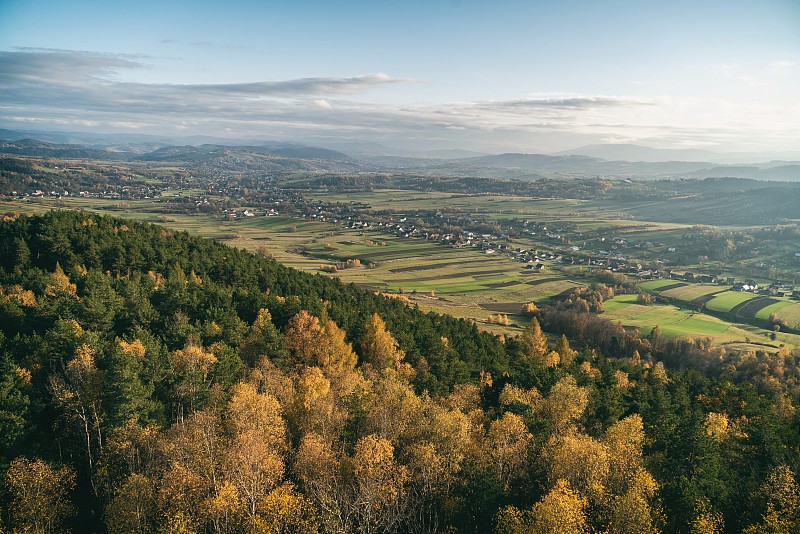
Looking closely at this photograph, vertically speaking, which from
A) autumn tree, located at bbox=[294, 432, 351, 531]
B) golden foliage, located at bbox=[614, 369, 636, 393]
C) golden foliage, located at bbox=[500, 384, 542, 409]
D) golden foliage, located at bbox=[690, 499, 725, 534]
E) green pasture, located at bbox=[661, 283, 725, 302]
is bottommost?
green pasture, located at bbox=[661, 283, 725, 302]

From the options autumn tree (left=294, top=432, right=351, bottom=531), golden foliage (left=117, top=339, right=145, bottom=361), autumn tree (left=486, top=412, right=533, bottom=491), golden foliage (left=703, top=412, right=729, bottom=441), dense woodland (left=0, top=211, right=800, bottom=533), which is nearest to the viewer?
Result: dense woodland (left=0, top=211, right=800, bottom=533)

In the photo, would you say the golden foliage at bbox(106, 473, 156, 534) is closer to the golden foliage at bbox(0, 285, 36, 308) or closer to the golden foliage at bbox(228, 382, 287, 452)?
the golden foliage at bbox(228, 382, 287, 452)

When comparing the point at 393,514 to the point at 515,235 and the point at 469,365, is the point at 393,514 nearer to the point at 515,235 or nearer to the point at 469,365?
the point at 469,365

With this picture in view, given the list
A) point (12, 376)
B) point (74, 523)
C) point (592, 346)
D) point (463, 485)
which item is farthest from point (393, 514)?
point (592, 346)

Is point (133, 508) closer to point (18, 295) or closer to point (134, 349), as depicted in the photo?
point (134, 349)

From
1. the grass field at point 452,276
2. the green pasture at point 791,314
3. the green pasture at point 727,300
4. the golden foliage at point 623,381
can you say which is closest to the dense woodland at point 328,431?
the golden foliage at point 623,381

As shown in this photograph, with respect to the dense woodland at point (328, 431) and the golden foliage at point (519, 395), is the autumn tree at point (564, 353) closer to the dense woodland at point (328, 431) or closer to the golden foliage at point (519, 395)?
the dense woodland at point (328, 431)

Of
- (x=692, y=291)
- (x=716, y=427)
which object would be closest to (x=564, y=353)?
(x=716, y=427)

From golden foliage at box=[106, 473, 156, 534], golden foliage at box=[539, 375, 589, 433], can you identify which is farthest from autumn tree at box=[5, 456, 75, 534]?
golden foliage at box=[539, 375, 589, 433]
